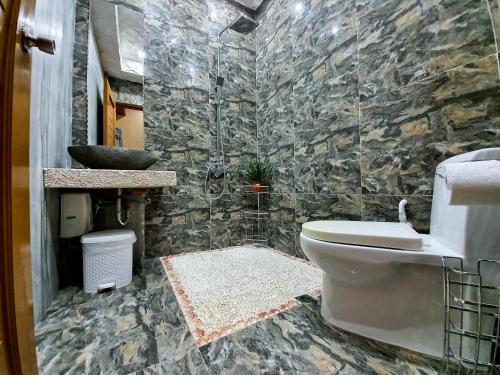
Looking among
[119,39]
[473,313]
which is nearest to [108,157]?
[119,39]

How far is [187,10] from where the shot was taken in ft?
6.79

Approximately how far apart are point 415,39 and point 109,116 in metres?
2.24

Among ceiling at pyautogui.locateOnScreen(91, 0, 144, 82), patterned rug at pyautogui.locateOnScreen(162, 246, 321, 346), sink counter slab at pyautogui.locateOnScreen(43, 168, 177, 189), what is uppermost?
ceiling at pyautogui.locateOnScreen(91, 0, 144, 82)

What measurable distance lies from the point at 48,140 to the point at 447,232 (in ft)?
6.25

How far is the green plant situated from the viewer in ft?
7.24

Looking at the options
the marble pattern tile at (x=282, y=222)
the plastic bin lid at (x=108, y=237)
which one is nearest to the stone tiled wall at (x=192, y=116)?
the marble pattern tile at (x=282, y=222)

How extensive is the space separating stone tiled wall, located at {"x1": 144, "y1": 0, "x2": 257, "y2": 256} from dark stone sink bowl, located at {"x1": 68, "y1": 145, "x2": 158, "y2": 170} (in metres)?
0.59

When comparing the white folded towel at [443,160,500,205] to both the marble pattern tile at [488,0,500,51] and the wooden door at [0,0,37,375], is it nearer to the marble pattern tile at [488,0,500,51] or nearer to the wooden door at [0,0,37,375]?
the marble pattern tile at [488,0,500,51]

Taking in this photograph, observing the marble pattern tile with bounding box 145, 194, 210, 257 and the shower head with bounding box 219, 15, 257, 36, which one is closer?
the marble pattern tile with bounding box 145, 194, 210, 257

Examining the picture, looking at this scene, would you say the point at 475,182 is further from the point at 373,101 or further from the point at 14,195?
the point at 14,195

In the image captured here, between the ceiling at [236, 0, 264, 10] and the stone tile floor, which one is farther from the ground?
the ceiling at [236, 0, 264, 10]

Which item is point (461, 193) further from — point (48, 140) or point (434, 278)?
point (48, 140)

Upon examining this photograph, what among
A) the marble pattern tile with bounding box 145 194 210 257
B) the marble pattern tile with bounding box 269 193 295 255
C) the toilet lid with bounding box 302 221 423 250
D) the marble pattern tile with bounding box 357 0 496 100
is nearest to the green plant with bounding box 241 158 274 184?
the marble pattern tile with bounding box 269 193 295 255

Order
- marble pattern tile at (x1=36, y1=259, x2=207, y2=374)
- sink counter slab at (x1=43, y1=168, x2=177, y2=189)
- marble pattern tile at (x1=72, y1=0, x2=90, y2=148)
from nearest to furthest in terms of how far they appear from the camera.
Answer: marble pattern tile at (x1=36, y1=259, x2=207, y2=374) < sink counter slab at (x1=43, y1=168, x2=177, y2=189) < marble pattern tile at (x1=72, y1=0, x2=90, y2=148)
